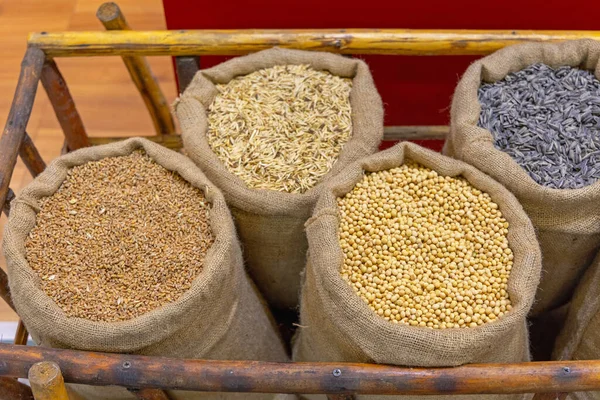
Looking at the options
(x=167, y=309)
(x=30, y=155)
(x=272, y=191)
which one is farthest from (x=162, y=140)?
(x=167, y=309)

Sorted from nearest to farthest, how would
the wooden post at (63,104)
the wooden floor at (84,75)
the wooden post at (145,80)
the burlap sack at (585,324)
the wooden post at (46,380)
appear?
the wooden post at (46,380) < the burlap sack at (585,324) < the wooden post at (63,104) < the wooden post at (145,80) < the wooden floor at (84,75)

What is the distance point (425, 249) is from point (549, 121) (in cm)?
46

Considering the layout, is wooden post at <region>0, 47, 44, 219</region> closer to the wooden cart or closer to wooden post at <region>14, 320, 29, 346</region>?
the wooden cart

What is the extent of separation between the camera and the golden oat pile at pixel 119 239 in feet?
4.07

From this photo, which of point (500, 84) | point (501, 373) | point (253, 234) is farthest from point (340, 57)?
point (501, 373)

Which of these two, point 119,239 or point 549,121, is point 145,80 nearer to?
point 119,239

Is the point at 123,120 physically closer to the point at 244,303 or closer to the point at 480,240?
the point at 244,303

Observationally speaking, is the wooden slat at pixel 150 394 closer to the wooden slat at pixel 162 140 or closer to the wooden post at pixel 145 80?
the wooden slat at pixel 162 140

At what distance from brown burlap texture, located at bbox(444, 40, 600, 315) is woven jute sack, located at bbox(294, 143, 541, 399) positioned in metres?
0.05

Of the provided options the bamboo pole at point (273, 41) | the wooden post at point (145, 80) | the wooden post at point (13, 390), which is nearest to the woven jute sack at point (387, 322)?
the bamboo pole at point (273, 41)

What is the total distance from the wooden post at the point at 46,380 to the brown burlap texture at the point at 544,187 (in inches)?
36.7

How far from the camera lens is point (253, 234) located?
60.6 inches

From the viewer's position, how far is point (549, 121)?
4.78ft

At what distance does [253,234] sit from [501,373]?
668 millimetres
